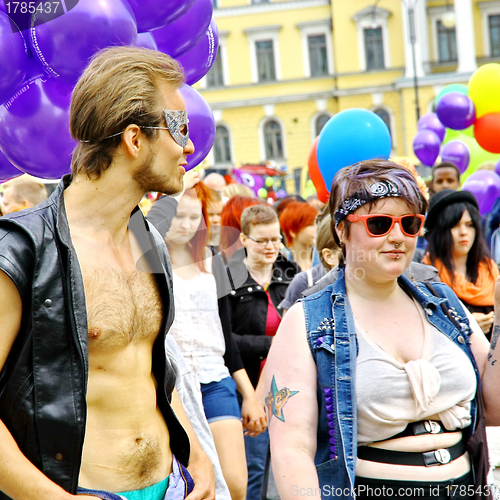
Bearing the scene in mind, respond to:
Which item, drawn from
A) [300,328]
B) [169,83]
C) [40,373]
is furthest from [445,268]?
[40,373]

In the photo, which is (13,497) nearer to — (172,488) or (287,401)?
(172,488)

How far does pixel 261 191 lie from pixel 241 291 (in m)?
15.1

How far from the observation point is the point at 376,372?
218cm

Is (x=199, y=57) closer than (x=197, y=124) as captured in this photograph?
No

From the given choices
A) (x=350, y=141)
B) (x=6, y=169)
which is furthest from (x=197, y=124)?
(x=350, y=141)

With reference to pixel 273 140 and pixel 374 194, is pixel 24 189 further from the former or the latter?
pixel 273 140

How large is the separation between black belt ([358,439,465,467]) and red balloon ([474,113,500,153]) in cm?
711

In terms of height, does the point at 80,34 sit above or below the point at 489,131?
above

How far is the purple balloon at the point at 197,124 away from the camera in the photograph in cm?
336

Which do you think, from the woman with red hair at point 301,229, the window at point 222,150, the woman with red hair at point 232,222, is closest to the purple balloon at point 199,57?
the woman with red hair at point 232,222

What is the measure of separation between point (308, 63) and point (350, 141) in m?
36.9

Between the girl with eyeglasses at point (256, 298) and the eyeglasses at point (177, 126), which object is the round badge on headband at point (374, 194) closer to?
the eyeglasses at point (177, 126)

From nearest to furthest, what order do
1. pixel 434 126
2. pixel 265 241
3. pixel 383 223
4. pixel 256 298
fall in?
pixel 383 223 → pixel 256 298 → pixel 265 241 → pixel 434 126

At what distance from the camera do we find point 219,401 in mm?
3412
